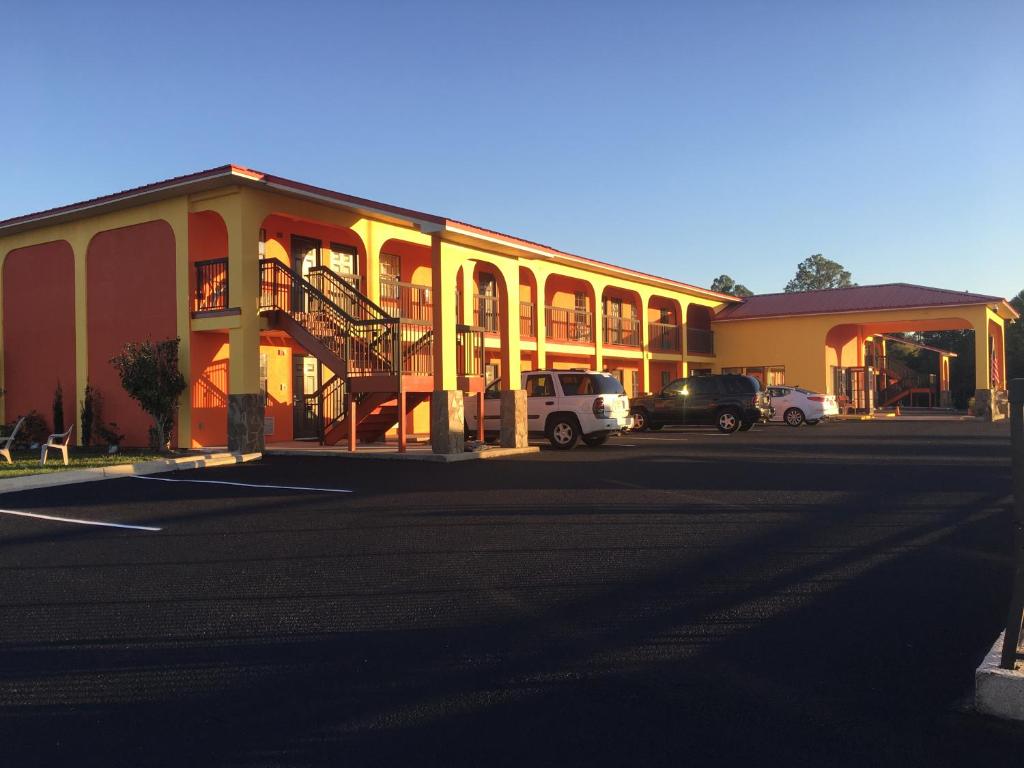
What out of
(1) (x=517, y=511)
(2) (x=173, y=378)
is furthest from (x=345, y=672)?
(2) (x=173, y=378)

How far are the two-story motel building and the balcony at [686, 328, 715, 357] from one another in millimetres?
12604

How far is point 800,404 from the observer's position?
99.0 feet

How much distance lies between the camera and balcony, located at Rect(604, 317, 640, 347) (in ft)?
106

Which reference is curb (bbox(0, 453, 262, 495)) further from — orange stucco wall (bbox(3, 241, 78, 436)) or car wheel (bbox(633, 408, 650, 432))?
car wheel (bbox(633, 408, 650, 432))

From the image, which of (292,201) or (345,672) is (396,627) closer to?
(345,672)

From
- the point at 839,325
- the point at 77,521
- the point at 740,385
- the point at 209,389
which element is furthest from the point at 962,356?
the point at 77,521

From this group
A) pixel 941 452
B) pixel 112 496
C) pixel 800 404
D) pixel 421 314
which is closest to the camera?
pixel 112 496

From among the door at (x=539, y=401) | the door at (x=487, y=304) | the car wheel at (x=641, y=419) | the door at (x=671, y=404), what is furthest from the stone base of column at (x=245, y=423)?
the door at (x=671, y=404)

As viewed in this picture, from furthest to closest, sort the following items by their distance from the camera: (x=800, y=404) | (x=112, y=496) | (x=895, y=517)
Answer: (x=800, y=404) < (x=112, y=496) < (x=895, y=517)

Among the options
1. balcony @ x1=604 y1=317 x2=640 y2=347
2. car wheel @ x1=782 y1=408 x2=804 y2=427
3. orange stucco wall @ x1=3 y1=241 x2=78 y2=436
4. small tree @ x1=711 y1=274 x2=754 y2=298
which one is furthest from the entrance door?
small tree @ x1=711 y1=274 x2=754 y2=298

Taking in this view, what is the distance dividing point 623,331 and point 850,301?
32.9ft

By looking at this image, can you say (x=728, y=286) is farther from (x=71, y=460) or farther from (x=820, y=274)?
(x=71, y=460)

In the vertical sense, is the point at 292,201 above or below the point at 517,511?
above

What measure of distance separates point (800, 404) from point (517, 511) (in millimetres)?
23232
